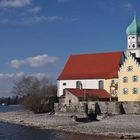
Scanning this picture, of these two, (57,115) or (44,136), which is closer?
(44,136)

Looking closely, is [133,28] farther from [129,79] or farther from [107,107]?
[107,107]

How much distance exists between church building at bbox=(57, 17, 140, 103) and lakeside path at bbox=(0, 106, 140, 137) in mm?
8623

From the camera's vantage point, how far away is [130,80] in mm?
72625

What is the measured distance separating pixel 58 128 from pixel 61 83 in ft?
95.5

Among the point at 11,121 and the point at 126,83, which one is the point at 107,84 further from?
the point at 11,121

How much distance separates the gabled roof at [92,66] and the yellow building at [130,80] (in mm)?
6440

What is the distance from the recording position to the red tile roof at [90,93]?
76.4 metres

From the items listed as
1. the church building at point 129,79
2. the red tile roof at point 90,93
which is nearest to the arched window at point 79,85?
the red tile roof at point 90,93

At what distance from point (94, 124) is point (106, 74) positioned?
79.5 feet

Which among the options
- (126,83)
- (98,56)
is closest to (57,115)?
(126,83)

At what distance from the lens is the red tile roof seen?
76.4 m

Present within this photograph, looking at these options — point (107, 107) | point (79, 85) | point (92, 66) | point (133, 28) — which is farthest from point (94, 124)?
point (133, 28)

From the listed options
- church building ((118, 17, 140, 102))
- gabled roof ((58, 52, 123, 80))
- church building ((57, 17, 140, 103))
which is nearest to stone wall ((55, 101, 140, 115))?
church building ((57, 17, 140, 103))

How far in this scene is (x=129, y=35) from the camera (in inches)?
3428
